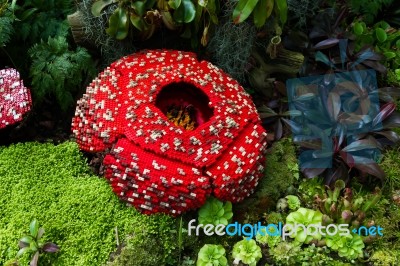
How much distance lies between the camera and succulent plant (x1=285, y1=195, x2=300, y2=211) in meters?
3.39

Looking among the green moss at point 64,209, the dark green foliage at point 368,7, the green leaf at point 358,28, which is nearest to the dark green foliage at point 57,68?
the green moss at point 64,209

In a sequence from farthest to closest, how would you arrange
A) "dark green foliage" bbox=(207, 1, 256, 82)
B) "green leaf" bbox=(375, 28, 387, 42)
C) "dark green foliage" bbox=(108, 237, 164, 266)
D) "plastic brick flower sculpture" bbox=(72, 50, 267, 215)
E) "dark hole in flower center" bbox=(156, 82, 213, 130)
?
"green leaf" bbox=(375, 28, 387, 42), "dark green foliage" bbox=(207, 1, 256, 82), "dark hole in flower center" bbox=(156, 82, 213, 130), "plastic brick flower sculpture" bbox=(72, 50, 267, 215), "dark green foliage" bbox=(108, 237, 164, 266)

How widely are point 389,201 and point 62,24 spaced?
263 cm

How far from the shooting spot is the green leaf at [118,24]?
3.46 meters

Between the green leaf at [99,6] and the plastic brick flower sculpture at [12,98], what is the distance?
677 millimetres

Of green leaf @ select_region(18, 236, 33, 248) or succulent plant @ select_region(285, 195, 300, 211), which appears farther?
succulent plant @ select_region(285, 195, 300, 211)

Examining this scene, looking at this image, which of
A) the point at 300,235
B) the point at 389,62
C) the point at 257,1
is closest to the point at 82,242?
the point at 300,235

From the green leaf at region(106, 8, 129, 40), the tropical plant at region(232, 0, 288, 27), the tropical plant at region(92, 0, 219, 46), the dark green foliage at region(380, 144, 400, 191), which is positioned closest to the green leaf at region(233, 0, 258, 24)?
the tropical plant at region(232, 0, 288, 27)

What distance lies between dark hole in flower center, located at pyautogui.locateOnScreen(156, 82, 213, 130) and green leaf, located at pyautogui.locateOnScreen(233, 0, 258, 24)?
0.55m

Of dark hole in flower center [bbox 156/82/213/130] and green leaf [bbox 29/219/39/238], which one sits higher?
dark hole in flower center [bbox 156/82/213/130]

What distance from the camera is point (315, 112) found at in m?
3.69

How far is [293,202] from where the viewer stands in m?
3.40

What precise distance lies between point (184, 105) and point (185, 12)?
0.64m

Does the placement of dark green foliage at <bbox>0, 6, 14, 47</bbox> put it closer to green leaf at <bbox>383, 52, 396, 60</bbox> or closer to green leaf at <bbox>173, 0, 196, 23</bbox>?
green leaf at <bbox>173, 0, 196, 23</bbox>
